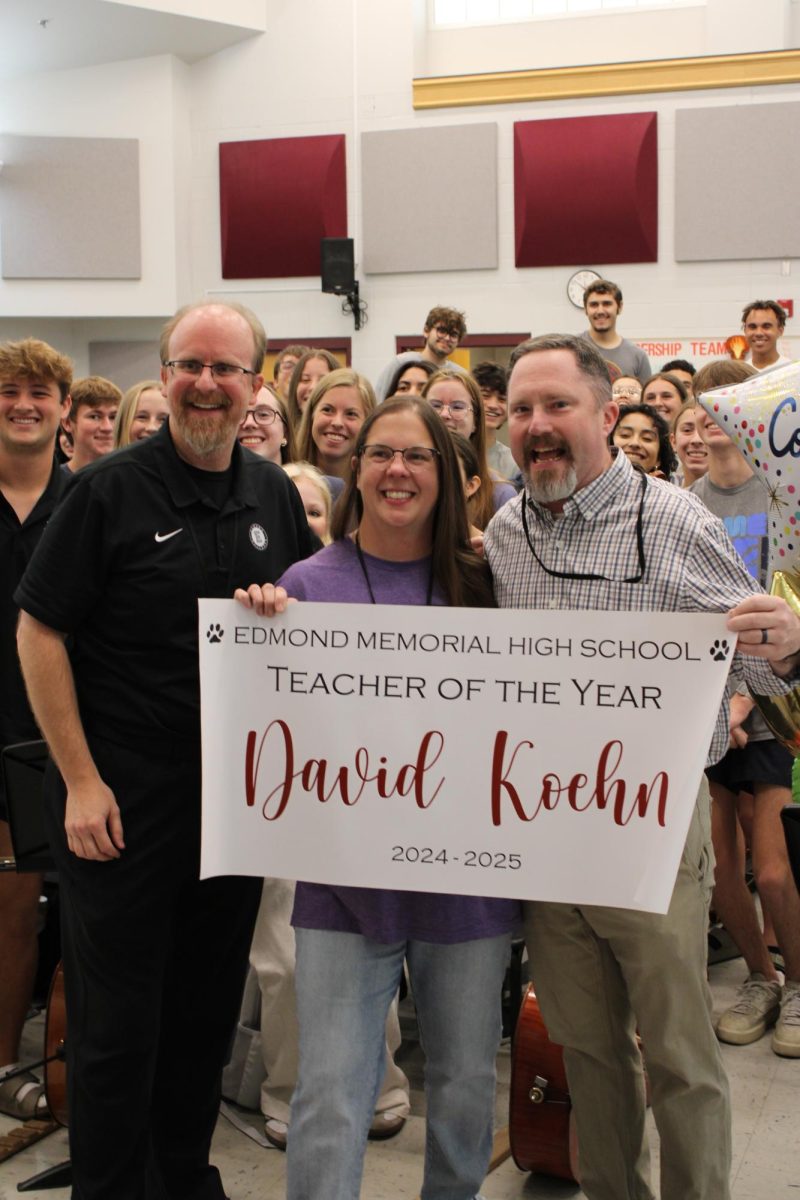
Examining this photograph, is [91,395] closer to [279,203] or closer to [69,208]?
[279,203]

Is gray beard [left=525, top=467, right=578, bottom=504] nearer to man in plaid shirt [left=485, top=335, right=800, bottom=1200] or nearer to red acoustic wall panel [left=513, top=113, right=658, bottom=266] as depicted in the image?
man in plaid shirt [left=485, top=335, right=800, bottom=1200]

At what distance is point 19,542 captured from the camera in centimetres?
302

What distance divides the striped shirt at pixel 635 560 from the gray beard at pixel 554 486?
0.08 feet

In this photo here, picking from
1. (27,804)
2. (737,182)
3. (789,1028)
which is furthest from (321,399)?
(737,182)

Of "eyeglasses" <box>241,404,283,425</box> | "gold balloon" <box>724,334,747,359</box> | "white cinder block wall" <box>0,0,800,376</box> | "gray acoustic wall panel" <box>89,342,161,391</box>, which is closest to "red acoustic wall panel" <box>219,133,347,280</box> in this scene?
"white cinder block wall" <box>0,0,800,376</box>

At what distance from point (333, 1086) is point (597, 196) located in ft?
27.2

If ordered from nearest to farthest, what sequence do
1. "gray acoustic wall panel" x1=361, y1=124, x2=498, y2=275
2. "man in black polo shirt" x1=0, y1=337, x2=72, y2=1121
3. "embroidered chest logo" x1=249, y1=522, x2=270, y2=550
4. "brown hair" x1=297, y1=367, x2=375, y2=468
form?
"embroidered chest logo" x1=249, y1=522, x2=270, y2=550 < "man in black polo shirt" x1=0, y1=337, x2=72, y2=1121 < "brown hair" x1=297, y1=367, x2=375, y2=468 < "gray acoustic wall panel" x1=361, y1=124, x2=498, y2=275

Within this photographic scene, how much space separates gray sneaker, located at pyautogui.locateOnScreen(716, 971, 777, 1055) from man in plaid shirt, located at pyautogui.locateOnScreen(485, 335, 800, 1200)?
1.33 meters

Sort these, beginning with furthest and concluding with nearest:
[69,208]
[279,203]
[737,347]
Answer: [69,208] → [279,203] → [737,347]

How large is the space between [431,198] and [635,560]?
8005 millimetres

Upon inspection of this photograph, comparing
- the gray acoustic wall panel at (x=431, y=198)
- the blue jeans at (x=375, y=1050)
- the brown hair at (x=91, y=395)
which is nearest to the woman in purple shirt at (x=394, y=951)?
the blue jeans at (x=375, y=1050)

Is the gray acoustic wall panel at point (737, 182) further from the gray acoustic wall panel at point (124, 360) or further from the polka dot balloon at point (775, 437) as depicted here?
the polka dot balloon at point (775, 437)

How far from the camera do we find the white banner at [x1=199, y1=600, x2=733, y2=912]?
6.34 feet

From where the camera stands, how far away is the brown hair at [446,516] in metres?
2.06
